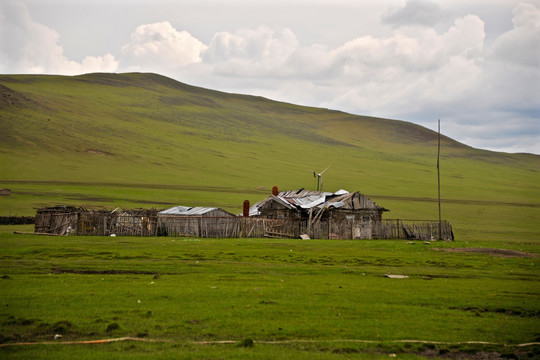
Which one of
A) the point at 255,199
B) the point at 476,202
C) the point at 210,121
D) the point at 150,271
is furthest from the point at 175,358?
the point at 210,121

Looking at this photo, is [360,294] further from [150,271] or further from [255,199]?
[255,199]

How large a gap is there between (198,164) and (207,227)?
7260 centimetres

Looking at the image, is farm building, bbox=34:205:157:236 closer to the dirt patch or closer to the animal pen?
the animal pen

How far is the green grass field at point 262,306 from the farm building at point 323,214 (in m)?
18.9

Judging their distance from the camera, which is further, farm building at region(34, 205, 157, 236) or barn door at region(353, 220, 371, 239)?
barn door at region(353, 220, 371, 239)

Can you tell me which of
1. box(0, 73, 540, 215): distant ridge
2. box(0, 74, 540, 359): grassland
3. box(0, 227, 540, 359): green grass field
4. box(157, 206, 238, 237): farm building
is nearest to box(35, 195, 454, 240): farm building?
box(157, 206, 238, 237): farm building

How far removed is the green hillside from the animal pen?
1236 centimetres

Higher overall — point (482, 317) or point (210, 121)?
point (210, 121)

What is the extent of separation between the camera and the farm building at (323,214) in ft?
152

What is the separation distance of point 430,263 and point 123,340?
1907 centimetres

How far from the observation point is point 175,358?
35.3 ft

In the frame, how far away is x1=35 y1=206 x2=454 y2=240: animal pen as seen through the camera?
43.4 m

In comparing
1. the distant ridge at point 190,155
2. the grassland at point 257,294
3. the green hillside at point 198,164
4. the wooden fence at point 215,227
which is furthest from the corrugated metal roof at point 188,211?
the distant ridge at point 190,155

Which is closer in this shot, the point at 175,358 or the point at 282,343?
the point at 175,358
